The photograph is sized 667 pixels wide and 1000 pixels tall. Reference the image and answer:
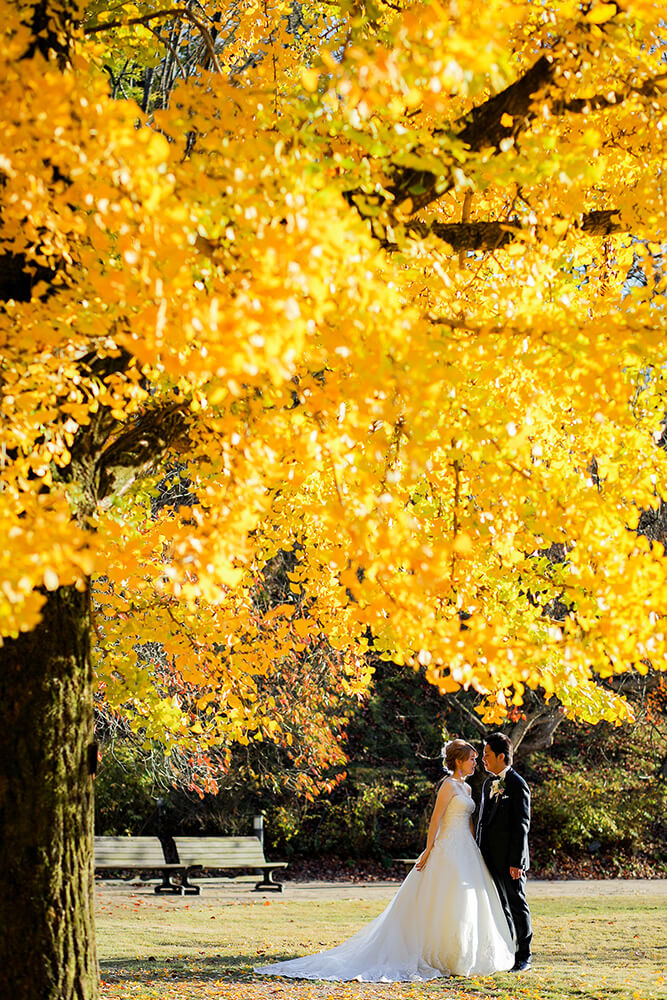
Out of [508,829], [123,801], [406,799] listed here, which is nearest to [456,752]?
[508,829]

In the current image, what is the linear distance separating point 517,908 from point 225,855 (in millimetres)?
6443

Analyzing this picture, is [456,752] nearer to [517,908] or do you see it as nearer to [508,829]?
[508,829]

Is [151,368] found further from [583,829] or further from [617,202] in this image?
[583,829]

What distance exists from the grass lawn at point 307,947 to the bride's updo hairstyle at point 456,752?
1569 mm

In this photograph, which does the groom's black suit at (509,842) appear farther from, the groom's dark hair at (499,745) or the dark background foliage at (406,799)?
the dark background foliage at (406,799)

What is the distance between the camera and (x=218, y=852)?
42.3ft

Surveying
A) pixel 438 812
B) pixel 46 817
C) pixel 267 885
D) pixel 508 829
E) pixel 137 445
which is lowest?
pixel 267 885

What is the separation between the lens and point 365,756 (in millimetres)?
17484

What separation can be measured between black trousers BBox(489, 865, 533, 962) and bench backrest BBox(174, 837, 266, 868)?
5968mm

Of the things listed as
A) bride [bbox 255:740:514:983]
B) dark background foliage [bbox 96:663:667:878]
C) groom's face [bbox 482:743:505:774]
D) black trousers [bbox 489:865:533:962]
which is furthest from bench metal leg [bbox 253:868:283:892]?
groom's face [bbox 482:743:505:774]

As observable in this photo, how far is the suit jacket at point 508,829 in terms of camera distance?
7.47m

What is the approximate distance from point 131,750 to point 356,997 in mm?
7639

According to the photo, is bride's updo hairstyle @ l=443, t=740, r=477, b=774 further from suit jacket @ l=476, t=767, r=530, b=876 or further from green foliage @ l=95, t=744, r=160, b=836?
green foliage @ l=95, t=744, r=160, b=836

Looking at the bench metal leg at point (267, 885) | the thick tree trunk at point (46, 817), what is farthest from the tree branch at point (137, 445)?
the bench metal leg at point (267, 885)
